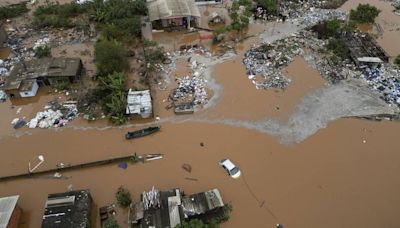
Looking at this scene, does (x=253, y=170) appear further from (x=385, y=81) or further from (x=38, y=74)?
(x=38, y=74)

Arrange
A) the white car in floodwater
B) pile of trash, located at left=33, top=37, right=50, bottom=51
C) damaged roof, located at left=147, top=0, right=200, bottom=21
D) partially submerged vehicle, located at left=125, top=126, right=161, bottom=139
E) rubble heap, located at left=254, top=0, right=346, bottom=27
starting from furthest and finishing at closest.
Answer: rubble heap, located at left=254, top=0, right=346, bottom=27 < damaged roof, located at left=147, top=0, right=200, bottom=21 < pile of trash, located at left=33, top=37, right=50, bottom=51 < partially submerged vehicle, located at left=125, top=126, right=161, bottom=139 < the white car in floodwater

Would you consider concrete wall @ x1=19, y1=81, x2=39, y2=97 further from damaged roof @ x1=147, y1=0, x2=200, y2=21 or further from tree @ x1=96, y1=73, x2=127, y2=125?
damaged roof @ x1=147, y1=0, x2=200, y2=21

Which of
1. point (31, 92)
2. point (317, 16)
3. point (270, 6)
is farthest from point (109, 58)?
point (317, 16)

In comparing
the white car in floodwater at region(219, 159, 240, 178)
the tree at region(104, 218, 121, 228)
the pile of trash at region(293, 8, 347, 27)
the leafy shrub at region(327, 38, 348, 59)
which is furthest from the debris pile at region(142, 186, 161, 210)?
the pile of trash at region(293, 8, 347, 27)

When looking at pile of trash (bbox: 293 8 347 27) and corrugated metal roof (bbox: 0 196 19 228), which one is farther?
pile of trash (bbox: 293 8 347 27)

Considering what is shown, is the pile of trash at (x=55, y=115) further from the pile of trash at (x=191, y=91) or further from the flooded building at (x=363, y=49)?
the flooded building at (x=363, y=49)

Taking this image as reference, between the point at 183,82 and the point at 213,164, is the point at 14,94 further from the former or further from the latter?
the point at 213,164

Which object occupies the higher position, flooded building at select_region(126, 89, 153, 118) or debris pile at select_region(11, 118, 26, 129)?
flooded building at select_region(126, 89, 153, 118)
